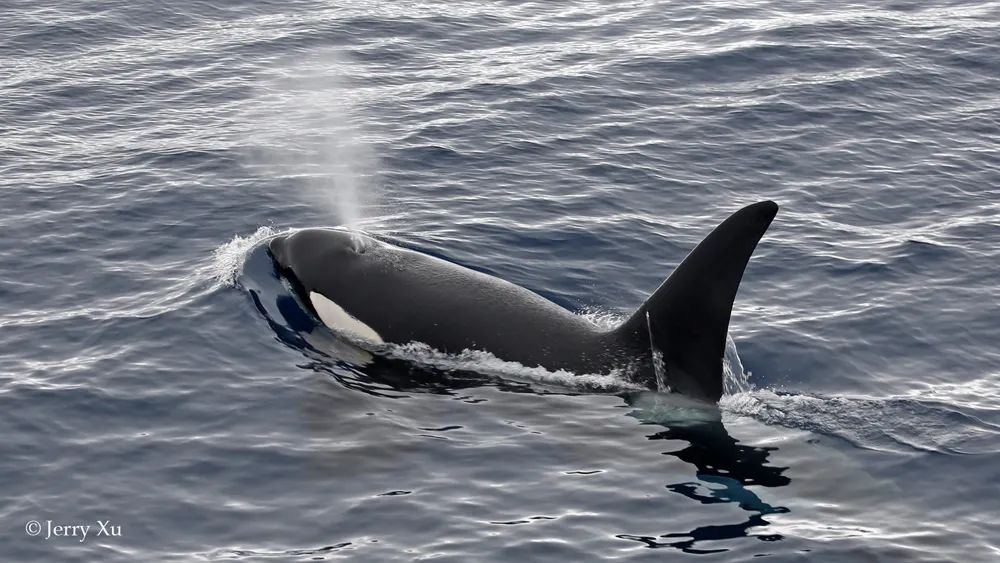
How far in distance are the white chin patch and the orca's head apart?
0.41ft

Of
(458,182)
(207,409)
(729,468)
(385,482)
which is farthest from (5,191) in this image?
(729,468)

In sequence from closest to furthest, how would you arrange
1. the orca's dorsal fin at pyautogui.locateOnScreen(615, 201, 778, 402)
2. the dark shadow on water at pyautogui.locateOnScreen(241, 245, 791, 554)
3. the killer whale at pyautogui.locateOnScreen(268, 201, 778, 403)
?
1. the dark shadow on water at pyautogui.locateOnScreen(241, 245, 791, 554)
2. the orca's dorsal fin at pyautogui.locateOnScreen(615, 201, 778, 402)
3. the killer whale at pyautogui.locateOnScreen(268, 201, 778, 403)

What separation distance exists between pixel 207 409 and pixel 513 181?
10.2 meters

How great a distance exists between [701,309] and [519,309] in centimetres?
296

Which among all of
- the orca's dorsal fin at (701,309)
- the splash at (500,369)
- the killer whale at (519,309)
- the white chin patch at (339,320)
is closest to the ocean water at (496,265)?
the splash at (500,369)

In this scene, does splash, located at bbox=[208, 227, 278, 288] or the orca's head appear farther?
splash, located at bbox=[208, 227, 278, 288]

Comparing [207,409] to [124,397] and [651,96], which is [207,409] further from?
[651,96]

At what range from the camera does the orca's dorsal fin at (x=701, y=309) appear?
14.7m

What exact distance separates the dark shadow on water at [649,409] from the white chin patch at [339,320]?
171 mm

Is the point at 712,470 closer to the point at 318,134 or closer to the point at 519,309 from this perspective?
the point at 519,309

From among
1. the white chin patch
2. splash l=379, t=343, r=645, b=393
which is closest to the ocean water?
splash l=379, t=343, r=645, b=393

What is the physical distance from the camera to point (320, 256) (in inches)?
752

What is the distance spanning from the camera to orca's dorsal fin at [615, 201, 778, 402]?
48.3 ft

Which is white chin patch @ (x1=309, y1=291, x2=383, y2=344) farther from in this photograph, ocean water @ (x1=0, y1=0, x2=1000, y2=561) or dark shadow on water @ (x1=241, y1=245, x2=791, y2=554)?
ocean water @ (x1=0, y1=0, x2=1000, y2=561)
